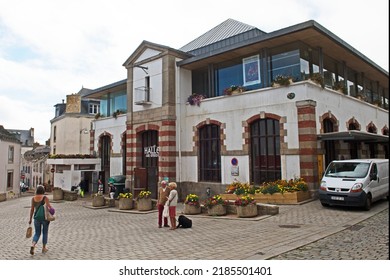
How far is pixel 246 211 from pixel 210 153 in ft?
23.8

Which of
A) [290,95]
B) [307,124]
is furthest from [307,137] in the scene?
[290,95]

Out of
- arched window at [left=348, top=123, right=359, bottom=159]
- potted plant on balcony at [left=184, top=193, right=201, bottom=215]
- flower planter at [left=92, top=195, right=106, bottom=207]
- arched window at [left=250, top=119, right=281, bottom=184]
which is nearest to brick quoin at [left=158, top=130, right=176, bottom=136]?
arched window at [left=250, top=119, right=281, bottom=184]

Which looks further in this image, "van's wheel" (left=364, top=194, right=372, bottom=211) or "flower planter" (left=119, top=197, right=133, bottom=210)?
"flower planter" (left=119, top=197, right=133, bottom=210)

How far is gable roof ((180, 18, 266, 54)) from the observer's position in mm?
20109

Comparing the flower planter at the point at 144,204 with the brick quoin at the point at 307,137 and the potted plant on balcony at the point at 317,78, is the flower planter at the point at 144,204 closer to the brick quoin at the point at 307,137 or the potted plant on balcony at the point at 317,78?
the brick quoin at the point at 307,137

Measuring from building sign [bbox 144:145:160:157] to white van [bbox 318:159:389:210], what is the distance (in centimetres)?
995

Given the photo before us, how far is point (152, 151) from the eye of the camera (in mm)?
19203

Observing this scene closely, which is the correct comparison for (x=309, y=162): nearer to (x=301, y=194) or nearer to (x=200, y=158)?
(x=301, y=194)

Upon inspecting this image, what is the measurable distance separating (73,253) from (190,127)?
1247cm

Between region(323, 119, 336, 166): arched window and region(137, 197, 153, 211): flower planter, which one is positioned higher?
region(323, 119, 336, 166): arched window

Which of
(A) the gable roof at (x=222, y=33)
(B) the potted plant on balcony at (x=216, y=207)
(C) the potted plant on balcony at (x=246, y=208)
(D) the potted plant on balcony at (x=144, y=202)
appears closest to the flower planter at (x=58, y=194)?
(D) the potted plant on balcony at (x=144, y=202)

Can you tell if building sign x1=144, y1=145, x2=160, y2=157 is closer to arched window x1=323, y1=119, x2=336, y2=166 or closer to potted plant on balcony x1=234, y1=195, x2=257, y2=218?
potted plant on balcony x1=234, y1=195, x2=257, y2=218

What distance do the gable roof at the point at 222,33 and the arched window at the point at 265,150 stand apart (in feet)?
22.4

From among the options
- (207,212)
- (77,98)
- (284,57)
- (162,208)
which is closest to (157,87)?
(284,57)
